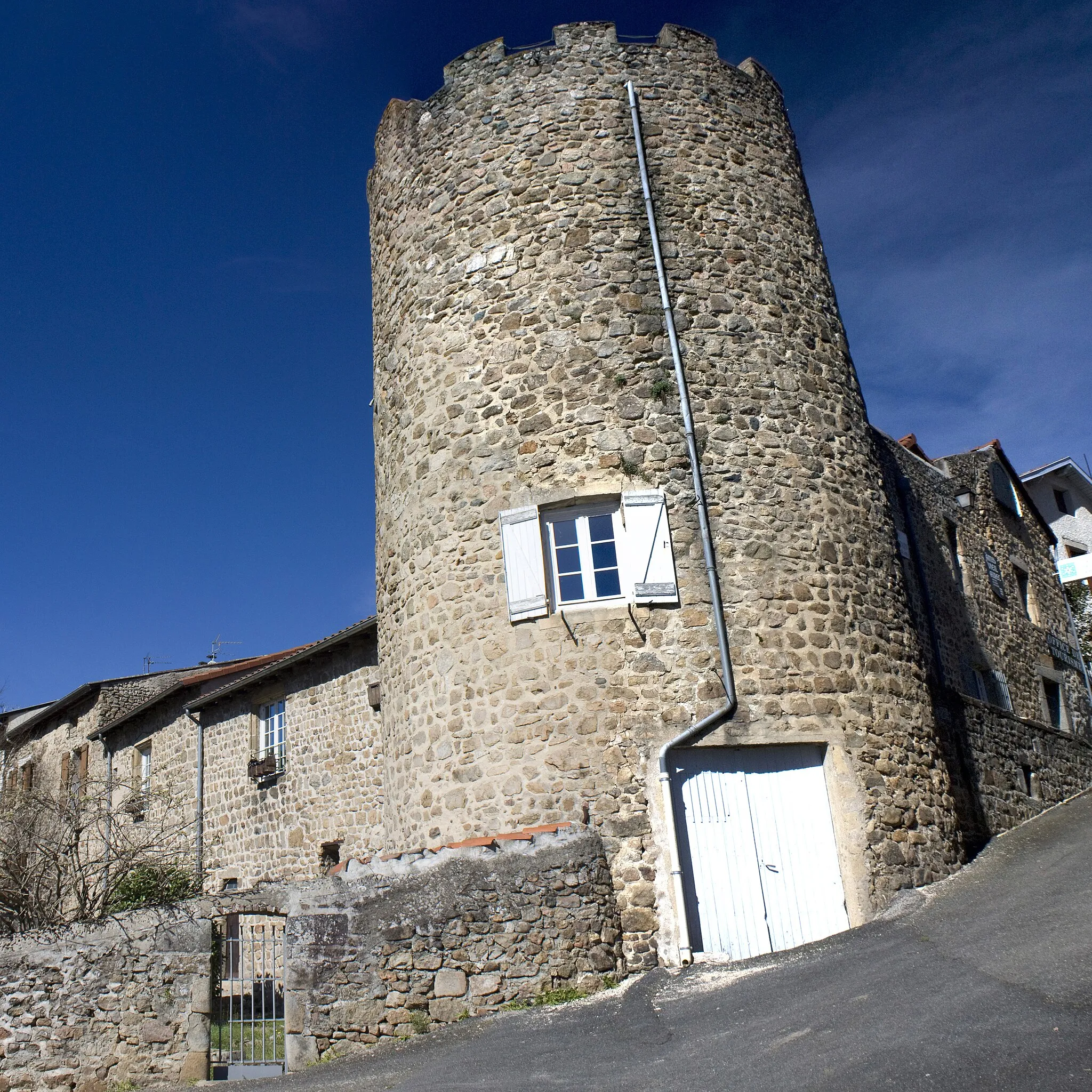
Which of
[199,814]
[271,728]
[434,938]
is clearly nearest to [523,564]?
[434,938]

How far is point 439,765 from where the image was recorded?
885 cm

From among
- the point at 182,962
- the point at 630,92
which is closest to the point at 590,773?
the point at 182,962

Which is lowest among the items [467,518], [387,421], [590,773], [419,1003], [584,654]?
[419,1003]

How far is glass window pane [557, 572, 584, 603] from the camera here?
8.73 meters

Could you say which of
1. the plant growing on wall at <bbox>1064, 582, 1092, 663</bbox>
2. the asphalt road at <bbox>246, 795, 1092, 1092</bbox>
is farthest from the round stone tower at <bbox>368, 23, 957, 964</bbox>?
the plant growing on wall at <bbox>1064, 582, 1092, 663</bbox>

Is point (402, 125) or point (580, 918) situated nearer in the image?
point (580, 918)

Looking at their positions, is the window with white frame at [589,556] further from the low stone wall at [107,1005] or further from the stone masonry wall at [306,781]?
the stone masonry wall at [306,781]

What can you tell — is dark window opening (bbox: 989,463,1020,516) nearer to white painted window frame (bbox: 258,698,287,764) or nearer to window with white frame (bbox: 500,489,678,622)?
window with white frame (bbox: 500,489,678,622)

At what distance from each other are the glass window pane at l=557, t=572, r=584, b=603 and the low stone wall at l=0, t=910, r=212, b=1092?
382 cm

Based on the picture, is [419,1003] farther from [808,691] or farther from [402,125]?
[402,125]

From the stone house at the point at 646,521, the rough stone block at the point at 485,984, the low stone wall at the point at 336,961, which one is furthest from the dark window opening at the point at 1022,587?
the rough stone block at the point at 485,984

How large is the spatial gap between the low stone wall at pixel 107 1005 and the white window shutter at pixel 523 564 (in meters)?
3.50

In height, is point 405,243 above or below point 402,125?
below

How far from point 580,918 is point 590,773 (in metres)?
1.16
